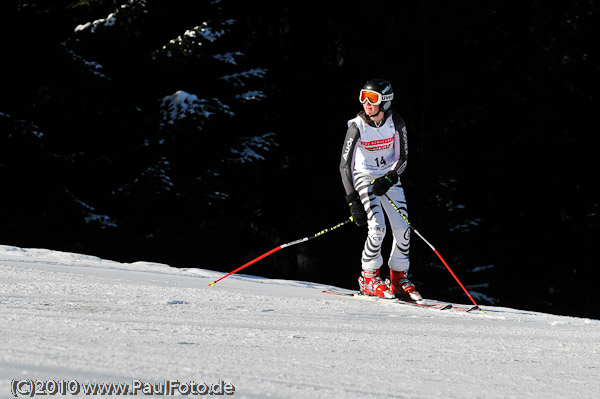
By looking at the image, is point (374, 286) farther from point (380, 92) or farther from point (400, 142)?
point (380, 92)

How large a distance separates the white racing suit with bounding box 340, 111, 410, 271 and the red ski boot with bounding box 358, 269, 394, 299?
236 millimetres

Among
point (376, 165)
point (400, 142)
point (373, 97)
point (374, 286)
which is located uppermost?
point (373, 97)

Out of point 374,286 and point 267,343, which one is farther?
point 374,286

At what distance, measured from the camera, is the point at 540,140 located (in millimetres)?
21203

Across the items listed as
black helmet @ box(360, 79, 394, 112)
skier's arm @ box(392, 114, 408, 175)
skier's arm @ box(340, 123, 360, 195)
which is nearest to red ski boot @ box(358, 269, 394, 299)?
skier's arm @ box(340, 123, 360, 195)

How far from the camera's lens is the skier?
25.1ft

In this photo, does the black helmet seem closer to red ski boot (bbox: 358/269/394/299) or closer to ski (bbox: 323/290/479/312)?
red ski boot (bbox: 358/269/394/299)

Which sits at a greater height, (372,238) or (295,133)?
(295,133)

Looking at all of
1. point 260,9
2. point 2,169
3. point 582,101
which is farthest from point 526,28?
point 2,169

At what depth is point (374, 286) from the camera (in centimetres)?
785

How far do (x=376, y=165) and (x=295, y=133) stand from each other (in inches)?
480

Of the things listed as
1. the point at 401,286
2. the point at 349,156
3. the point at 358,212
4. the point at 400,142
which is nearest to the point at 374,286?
the point at 401,286

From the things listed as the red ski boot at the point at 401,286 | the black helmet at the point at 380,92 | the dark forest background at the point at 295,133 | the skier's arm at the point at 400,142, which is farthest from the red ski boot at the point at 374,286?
the dark forest background at the point at 295,133

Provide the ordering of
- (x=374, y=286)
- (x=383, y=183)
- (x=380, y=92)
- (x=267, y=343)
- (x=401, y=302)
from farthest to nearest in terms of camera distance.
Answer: (x=374, y=286), (x=380, y=92), (x=401, y=302), (x=383, y=183), (x=267, y=343)
